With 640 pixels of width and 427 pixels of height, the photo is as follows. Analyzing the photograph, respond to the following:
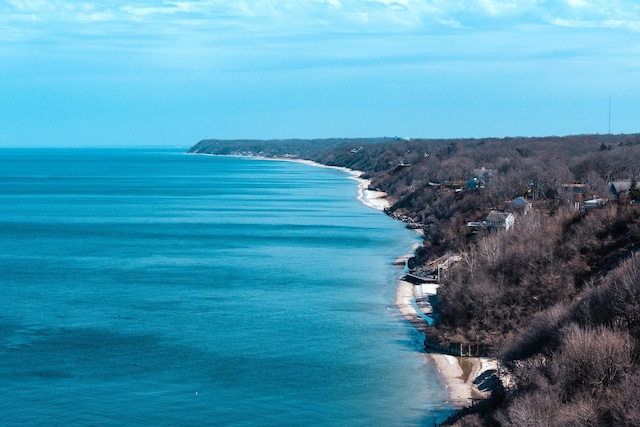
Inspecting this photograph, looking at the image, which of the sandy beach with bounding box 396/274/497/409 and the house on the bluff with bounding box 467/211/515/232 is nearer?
the sandy beach with bounding box 396/274/497/409

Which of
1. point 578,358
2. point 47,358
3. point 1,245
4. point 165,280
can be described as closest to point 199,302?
point 165,280

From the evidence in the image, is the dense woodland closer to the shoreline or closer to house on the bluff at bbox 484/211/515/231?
the shoreline

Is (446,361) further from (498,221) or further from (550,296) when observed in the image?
(498,221)

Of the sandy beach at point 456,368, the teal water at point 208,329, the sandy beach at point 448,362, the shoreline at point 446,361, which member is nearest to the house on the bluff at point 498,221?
the shoreline at point 446,361

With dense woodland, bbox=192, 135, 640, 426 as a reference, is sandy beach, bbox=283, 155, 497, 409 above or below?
below

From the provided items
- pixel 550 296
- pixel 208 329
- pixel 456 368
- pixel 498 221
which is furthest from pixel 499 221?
pixel 208 329

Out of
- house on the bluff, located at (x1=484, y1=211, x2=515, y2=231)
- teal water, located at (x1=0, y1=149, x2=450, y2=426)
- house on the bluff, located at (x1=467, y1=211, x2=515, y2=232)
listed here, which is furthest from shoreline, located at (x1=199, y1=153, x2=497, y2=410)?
house on the bluff, located at (x1=484, y1=211, x2=515, y2=231)

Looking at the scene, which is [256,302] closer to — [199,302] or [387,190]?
[199,302]

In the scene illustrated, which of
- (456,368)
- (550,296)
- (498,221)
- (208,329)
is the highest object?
(498,221)
